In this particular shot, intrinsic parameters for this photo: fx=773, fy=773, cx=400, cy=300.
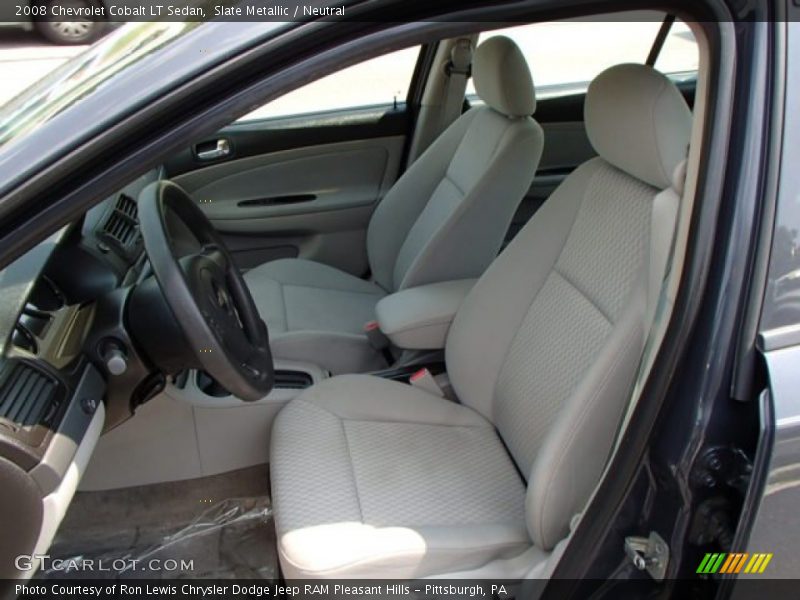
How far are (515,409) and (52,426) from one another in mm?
915

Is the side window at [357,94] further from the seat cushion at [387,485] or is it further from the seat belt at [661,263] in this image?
the seat belt at [661,263]

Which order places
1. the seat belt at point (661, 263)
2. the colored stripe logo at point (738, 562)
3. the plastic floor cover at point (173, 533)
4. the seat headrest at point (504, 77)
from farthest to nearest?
the seat headrest at point (504, 77), the plastic floor cover at point (173, 533), the seat belt at point (661, 263), the colored stripe logo at point (738, 562)

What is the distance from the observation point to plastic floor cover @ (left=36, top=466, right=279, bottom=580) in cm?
172

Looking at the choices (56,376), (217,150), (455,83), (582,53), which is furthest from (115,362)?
(582,53)

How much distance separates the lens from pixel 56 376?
4.09ft

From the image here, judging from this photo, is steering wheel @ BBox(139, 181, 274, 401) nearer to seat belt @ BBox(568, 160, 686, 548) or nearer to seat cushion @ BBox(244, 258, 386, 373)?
seat cushion @ BBox(244, 258, 386, 373)

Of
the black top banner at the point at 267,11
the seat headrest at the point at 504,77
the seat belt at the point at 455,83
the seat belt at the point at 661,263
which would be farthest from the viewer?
the seat belt at the point at 455,83

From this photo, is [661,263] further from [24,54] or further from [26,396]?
[24,54]

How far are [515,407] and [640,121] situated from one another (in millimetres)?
649

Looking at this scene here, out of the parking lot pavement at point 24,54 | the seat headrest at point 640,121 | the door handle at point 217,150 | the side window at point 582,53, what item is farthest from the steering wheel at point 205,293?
the parking lot pavement at point 24,54

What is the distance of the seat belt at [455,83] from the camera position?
2.75m

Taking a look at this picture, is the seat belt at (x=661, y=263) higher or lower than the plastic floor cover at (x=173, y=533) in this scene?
higher

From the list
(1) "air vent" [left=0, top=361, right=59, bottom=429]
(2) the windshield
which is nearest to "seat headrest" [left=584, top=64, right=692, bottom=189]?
(2) the windshield

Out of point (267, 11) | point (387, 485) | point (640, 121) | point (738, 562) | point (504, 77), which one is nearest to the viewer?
point (267, 11)
